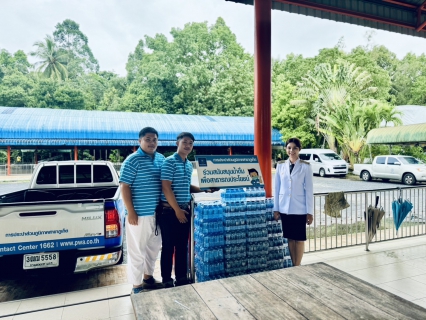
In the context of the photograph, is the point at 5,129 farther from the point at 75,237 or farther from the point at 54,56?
the point at 54,56

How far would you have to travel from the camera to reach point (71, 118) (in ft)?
67.4

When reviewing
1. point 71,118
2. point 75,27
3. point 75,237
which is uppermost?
point 75,27

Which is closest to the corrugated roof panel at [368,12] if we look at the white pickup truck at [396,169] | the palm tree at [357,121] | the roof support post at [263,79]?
the roof support post at [263,79]

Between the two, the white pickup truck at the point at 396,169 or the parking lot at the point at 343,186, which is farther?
the white pickup truck at the point at 396,169

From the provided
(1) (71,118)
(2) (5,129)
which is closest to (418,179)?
(1) (71,118)

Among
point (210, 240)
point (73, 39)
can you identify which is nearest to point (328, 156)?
point (210, 240)

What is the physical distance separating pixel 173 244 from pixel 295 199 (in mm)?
1424

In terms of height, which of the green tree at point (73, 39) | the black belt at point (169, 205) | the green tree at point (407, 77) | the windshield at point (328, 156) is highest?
the green tree at point (73, 39)

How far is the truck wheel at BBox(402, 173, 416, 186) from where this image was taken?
1355cm

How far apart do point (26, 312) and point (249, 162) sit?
8.88 ft

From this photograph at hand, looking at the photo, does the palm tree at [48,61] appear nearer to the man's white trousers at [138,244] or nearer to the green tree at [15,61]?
the green tree at [15,61]

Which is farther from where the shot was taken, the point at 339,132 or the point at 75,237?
the point at 339,132

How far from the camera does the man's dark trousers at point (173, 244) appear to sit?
304cm

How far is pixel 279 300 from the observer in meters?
1.68
